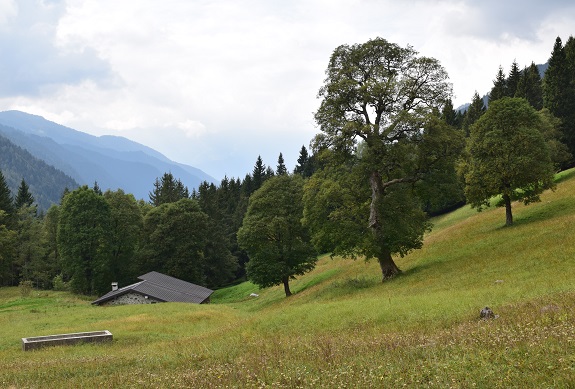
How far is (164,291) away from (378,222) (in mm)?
38434

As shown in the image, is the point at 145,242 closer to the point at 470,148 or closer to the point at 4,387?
the point at 470,148

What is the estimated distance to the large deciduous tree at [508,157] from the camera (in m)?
36.9

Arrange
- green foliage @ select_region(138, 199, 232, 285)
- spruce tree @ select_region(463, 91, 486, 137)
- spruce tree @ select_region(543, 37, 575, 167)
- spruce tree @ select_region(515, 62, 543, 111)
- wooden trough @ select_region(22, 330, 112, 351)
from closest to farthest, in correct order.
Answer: wooden trough @ select_region(22, 330, 112, 351)
spruce tree @ select_region(543, 37, 575, 167)
green foliage @ select_region(138, 199, 232, 285)
spruce tree @ select_region(515, 62, 543, 111)
spruce tree @ select_region(463, 91, 486, 137)

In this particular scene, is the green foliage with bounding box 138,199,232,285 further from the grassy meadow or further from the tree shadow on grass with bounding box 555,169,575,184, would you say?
the tree shadow on grass with bounding box 555,169,575,184

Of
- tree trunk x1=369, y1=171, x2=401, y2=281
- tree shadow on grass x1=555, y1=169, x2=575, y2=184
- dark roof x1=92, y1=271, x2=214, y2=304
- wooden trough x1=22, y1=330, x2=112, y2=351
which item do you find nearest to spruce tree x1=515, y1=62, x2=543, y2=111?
tree shadow on grass x1=555, y1=169, x2=575, y2=184

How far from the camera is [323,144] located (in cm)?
3409

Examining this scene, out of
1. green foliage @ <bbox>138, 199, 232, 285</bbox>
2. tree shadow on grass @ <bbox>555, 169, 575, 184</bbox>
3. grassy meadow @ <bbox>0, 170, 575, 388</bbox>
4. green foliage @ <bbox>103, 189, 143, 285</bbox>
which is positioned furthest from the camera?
green foliage @ <bbox>138, 199, 232, 285</bbox>

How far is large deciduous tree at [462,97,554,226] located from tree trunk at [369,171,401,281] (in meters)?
8.61

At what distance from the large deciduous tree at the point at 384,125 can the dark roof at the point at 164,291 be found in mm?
33273

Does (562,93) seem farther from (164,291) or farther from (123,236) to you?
(123,236)

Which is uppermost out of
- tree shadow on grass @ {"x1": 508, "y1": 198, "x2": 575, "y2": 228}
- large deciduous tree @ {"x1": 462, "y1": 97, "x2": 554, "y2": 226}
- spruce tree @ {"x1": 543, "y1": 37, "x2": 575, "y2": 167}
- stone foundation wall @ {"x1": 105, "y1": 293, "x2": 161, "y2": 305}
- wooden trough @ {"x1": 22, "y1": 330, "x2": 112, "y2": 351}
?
spruce tree @ {"x1": 543, "y1": 37, "x2": 575, "y2": 167}

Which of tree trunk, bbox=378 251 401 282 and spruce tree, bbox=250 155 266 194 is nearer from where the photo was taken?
tree trunk, bbox=378 251 401 282

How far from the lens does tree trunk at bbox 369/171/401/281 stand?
108 feet

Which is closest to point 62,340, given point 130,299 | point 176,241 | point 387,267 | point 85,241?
point 387,267
